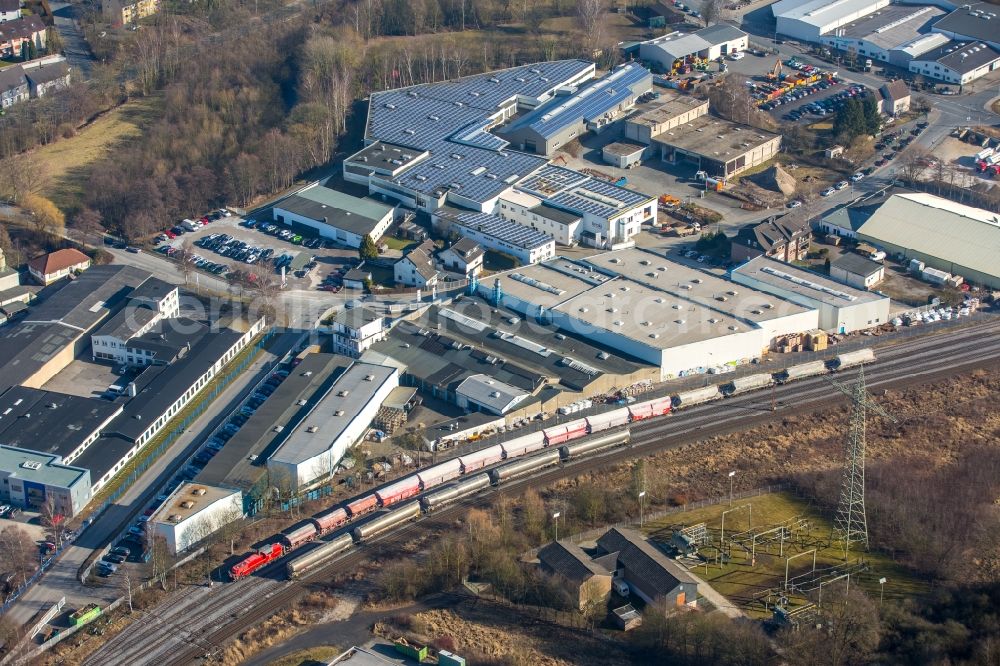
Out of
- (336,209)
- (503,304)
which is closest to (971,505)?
(503,304)

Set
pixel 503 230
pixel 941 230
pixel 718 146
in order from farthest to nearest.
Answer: pixel 718 146 → pixel 503 230 → pixel 941 230

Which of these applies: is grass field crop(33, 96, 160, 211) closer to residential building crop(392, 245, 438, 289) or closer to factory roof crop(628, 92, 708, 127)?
residential building crop(392, 245, 438, 289)

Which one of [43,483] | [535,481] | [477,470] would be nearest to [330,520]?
[477,470]

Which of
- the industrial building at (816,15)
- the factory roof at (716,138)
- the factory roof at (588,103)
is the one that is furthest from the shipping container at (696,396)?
the industrial building at (816,15)

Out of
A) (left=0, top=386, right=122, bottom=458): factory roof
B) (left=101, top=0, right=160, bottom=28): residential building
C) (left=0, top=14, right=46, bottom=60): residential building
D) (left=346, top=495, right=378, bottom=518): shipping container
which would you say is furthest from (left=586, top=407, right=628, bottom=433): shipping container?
(left=101, top=0, right=160, bottom=28): residential building

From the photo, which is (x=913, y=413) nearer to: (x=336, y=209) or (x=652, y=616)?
(x=652, y=616)

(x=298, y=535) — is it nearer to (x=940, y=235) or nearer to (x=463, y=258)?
(x=463, y=258)
